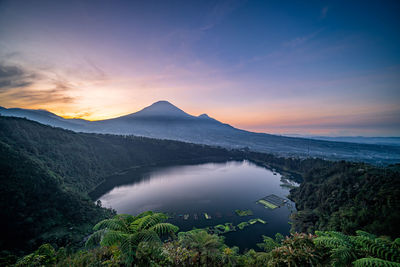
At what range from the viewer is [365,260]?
2473mm

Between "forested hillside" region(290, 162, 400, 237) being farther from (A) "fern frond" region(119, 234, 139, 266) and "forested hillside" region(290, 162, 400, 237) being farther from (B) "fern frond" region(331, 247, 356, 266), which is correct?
(A) "fern frond" region(119, 234, 139, 266)

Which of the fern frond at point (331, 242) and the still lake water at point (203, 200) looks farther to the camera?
the still lake water at point (203, 200)

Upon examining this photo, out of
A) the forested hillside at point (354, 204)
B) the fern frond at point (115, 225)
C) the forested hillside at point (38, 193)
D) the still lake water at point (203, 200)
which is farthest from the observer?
the still lake water at point (203, 200)

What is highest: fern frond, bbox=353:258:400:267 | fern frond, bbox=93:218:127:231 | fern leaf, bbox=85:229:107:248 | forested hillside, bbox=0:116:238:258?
fern frond, bbox=353:258:400:267

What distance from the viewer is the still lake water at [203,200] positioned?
891 inches

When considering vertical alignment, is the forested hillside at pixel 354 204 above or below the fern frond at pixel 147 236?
below

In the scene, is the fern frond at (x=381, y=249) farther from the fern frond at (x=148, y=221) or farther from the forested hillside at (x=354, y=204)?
the forested hillside at (x=354, y=204)

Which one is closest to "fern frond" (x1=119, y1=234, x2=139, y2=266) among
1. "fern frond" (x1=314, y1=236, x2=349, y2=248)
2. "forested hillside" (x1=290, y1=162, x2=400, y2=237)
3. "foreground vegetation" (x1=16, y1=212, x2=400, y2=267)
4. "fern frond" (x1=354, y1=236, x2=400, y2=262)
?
"foreground vegetation" (x1=16, y1=212, x2=400, y2=267)

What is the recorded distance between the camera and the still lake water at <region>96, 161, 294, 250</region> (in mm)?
22625

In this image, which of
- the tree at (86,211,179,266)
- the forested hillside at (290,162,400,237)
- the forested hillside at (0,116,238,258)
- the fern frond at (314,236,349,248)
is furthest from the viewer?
the forested hillside at (0,116,238,258)

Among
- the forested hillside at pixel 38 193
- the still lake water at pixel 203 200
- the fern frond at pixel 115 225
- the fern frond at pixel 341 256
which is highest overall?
the fern frond at pixel 341 256

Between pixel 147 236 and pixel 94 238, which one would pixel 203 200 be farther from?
pixel 147 236

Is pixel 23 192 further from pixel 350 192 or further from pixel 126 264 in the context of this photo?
pixel 350 192

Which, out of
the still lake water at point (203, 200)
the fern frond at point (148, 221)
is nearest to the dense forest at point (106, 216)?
the fern frond at point (148, 221)
